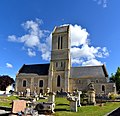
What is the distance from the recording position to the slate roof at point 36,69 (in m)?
67.5

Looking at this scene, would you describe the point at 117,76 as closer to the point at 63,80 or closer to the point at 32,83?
the point at 63,80

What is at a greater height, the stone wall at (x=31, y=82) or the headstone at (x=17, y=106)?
the stone wall at (x=31, y=82)

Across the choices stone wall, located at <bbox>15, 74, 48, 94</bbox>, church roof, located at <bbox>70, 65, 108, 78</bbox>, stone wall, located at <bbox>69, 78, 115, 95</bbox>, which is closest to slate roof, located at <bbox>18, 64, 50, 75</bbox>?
stone wall, located at <bbox>15, 74, 48, 94</bbox>

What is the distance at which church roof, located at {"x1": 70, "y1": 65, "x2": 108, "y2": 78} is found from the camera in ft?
198

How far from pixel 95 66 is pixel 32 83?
20.8m

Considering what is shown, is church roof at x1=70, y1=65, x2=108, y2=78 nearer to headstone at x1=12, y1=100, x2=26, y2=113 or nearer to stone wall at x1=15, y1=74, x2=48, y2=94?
stone wall at x1=15, y1=74, x2=48, y2=94

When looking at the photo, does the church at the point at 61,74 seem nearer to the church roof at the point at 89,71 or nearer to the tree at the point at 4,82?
the church roof at the point at 89,71

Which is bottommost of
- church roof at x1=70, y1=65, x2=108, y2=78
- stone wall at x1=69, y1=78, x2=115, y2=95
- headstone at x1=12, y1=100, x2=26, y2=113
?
headstone at x1=12, y1=100, x2=26, y2=113

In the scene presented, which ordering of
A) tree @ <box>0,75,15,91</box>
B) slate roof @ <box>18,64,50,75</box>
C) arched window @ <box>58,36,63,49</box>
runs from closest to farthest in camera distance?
slate roof @ <box>18,64,50,75</box> < arched window @ <box>58,36,63,49</box> < tree @ <box>0,75,15,91</box>

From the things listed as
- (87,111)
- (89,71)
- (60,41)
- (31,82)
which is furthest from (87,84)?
(87,111)

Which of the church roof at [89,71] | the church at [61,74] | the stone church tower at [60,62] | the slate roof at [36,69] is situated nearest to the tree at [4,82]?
the church at [61,74]

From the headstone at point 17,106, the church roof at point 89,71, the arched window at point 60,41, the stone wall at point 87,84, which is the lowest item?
the headstone at point 17,106

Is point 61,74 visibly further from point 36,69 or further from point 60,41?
point 60,41

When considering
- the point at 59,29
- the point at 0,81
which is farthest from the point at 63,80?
the point at 0,81
